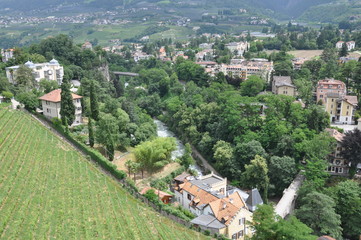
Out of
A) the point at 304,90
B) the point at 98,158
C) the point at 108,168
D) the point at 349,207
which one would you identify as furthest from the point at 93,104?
the point at 304,90

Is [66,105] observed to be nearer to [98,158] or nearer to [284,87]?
[98,158]

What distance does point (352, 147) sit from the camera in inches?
1412

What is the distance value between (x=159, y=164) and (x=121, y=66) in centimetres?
6443

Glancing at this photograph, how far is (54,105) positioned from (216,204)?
24048 millimetres

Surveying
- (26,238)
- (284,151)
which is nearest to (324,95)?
(284,151)

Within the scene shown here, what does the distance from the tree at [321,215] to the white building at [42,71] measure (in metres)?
44.9

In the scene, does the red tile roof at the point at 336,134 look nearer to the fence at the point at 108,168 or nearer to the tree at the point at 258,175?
the tree at the point at 258,175

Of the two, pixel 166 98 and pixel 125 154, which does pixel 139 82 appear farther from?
pixel 125 154

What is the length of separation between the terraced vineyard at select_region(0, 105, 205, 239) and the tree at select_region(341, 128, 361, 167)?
19.4m

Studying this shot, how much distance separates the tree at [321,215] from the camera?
2982 centimetres

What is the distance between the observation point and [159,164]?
39.5 m

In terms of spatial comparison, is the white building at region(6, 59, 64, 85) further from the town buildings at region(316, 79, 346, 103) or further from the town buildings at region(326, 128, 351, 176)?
the town buildings at region(326, 128, 351, 176)

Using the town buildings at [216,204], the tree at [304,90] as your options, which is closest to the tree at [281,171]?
the town buildings at [216,204]

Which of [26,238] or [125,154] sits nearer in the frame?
[26,238]
